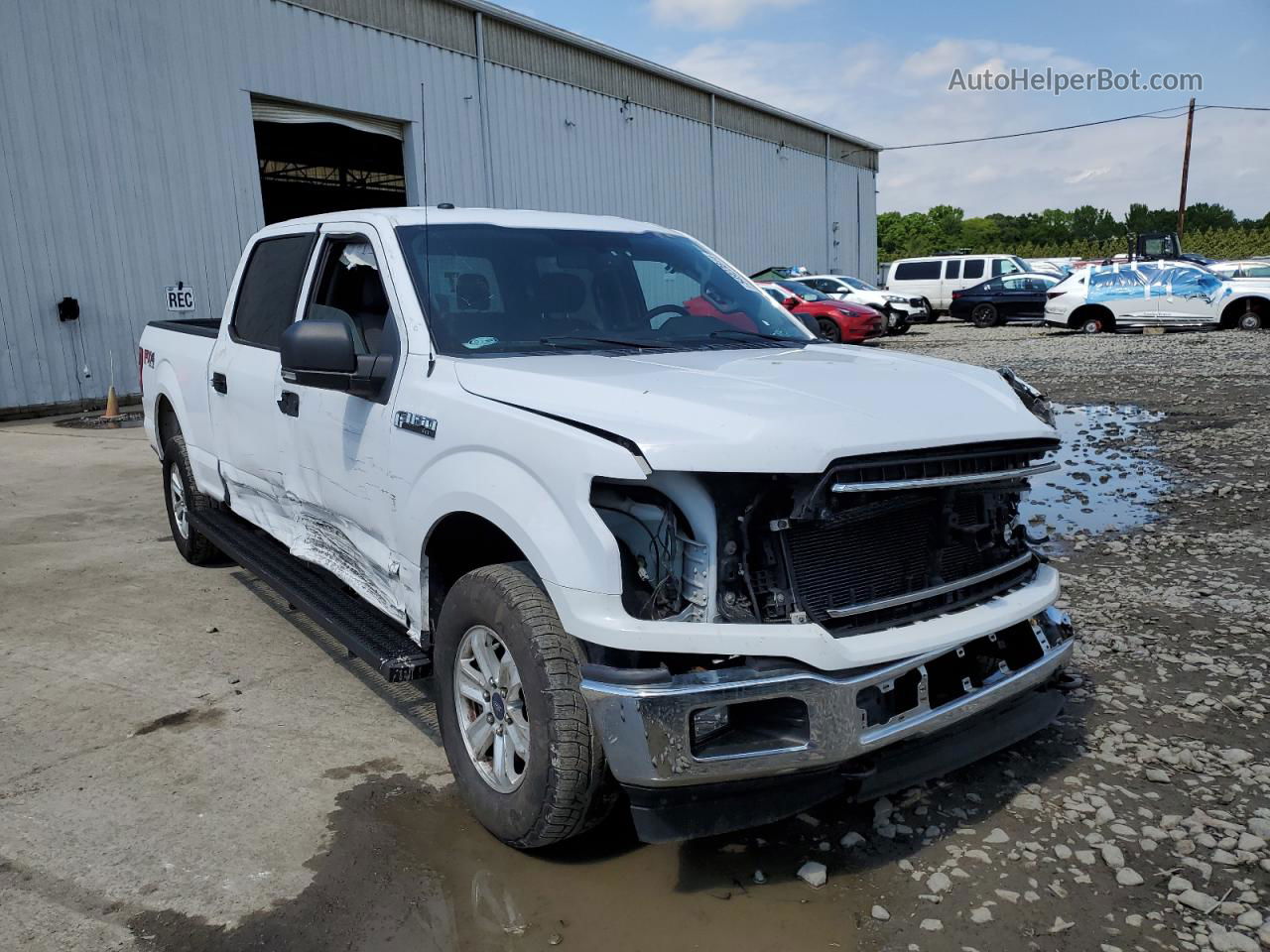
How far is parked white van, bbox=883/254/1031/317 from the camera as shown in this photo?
2936cm

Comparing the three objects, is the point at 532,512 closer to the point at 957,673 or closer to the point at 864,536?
the point at 864,536

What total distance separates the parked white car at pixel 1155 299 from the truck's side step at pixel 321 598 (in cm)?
2125

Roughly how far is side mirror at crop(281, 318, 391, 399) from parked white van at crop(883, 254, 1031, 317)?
1066 inches

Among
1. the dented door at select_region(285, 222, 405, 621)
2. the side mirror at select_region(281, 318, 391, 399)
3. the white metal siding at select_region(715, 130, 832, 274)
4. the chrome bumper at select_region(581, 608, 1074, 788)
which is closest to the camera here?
the chrome bumper at select_region(581, 608, 1074, 788)

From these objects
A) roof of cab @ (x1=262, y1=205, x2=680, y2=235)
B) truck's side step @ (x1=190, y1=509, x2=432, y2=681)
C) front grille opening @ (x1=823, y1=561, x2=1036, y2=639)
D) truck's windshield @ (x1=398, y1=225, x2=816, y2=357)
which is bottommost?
truck's side step @ (x1=190, y1=509, x2=432, y2=681)

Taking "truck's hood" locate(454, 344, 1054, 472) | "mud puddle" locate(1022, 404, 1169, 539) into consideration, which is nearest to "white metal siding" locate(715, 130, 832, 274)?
"mud puddle" locate(1022, 404, 1169, 539)

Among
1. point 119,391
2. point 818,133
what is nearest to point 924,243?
point 818,133

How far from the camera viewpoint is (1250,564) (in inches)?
215

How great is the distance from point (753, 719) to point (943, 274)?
2997 centimetres

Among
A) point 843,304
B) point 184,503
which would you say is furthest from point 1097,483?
point 843,304

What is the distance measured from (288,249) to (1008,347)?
59.3ft

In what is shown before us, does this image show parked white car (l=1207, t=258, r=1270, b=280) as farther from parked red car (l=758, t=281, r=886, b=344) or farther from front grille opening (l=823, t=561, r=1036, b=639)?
front grille opening (l=823, t=561, r=1036, b=639)

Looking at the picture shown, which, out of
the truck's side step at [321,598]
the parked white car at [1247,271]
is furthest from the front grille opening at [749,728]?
the parked white car at [1247,271]

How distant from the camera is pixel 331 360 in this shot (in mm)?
3377
